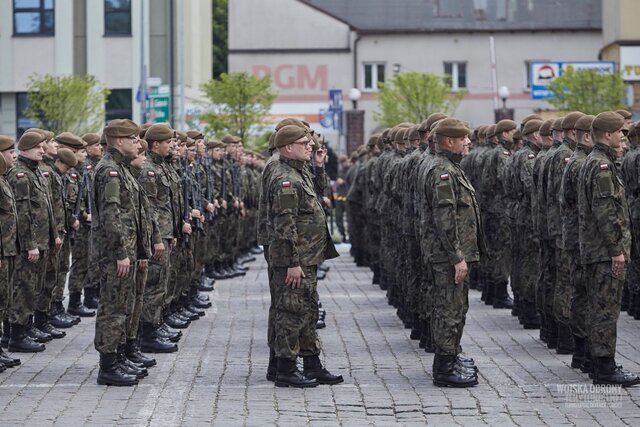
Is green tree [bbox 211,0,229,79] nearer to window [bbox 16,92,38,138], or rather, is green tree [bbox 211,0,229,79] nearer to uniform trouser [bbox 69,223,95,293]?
window [bbox 16,92,38,138]

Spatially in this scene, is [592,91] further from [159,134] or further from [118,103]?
[159,134]

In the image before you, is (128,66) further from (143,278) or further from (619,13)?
(143,278)

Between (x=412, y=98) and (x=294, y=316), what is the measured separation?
144 feet

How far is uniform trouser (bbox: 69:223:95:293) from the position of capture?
61.5ft

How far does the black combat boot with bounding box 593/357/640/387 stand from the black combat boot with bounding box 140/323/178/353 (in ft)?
14.6

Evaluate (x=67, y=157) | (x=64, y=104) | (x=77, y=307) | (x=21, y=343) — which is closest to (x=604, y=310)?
(x=21, y=343)

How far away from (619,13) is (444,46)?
9759 millimetres

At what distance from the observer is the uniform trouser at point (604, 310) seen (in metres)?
12.1

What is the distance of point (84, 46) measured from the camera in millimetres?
54875

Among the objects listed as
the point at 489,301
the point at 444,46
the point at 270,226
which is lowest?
the point at 489,301

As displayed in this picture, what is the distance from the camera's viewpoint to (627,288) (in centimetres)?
1809

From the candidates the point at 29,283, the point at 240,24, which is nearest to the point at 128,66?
the point at 240,24

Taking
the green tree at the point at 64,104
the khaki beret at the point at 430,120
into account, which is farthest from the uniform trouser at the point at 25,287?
the green tree at the point at 64,104

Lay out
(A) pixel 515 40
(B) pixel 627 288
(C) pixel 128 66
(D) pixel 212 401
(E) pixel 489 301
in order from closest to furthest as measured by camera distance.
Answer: (D) pixel 212 401 → (B) pixel 627 288 → (E) pixel 489 301 → (C) pixel 128 66 → (A) pixel 515 40
